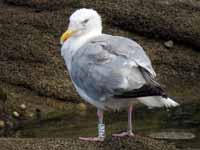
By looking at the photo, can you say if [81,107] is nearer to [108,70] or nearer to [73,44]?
[73,44]

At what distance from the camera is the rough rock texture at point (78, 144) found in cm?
850

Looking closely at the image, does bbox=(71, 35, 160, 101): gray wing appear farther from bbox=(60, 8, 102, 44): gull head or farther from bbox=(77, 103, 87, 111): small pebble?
bbox=(77, 103, 87, 111): small pebble

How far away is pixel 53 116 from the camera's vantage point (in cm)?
1198

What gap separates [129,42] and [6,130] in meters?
3.19

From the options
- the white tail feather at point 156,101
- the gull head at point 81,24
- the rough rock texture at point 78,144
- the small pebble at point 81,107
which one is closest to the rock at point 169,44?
the small pebble at point 81,107

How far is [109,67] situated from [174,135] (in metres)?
2.55

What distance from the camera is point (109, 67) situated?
8.55m

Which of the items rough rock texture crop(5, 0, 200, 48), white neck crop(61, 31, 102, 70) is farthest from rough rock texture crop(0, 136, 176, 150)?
rough rock texture crop(5, 0, 200, 48)

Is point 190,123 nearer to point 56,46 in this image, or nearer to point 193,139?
point 193,139

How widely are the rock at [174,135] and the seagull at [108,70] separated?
175cm

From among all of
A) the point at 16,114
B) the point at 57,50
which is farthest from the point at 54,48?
the point at 16,114

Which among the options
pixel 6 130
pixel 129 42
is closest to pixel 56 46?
pixel 6 130

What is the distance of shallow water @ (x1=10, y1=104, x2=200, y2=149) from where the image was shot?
35.8 feet

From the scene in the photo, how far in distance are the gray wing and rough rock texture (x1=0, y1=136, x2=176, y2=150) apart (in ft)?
1.72
